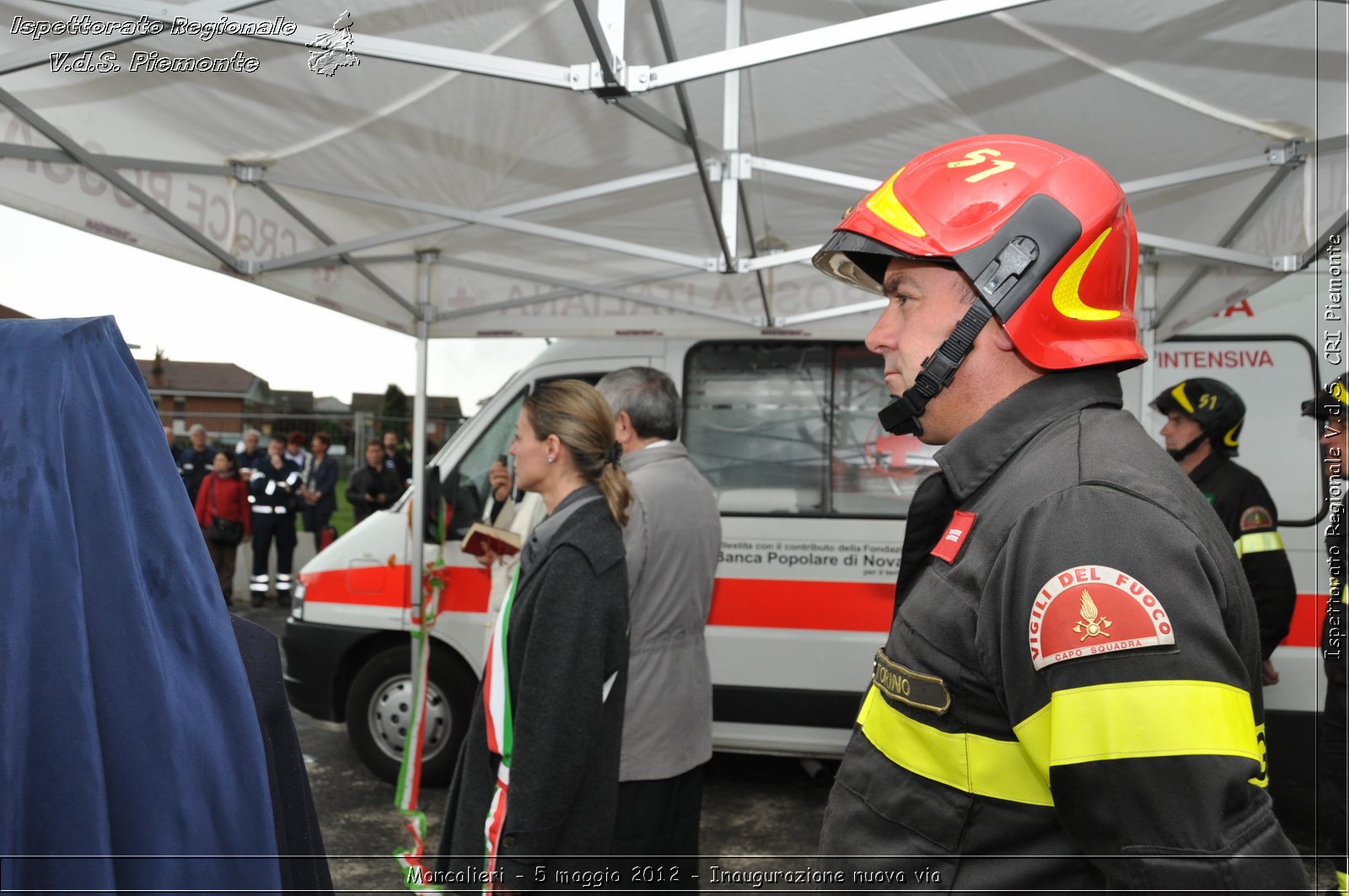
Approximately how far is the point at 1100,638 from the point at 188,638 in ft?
3.03

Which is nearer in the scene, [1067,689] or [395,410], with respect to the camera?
[1067,689]

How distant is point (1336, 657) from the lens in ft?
12.5

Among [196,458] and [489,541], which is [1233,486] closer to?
[489,541]

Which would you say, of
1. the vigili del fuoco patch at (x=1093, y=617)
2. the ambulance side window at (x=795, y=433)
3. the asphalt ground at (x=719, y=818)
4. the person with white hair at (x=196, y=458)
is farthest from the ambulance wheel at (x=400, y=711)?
the vigili del fuoco patch at (x=1093, y=617)

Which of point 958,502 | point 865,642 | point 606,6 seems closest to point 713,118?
point 606,6

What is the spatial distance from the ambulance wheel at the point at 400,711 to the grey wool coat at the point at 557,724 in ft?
10.2

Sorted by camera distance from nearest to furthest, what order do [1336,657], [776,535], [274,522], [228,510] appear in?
[1336,657]
[776,535]
[228,510]
[274,522]

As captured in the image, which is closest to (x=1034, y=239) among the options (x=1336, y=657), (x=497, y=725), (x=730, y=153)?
(x=497, y=725)

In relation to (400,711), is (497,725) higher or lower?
higher

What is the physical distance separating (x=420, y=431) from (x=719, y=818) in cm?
270

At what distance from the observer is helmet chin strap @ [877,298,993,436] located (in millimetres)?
1278

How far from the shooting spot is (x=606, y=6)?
2625 mm

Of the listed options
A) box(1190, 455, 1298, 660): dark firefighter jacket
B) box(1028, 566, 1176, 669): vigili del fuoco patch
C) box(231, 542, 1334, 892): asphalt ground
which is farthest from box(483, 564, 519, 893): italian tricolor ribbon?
box(1190, 455, 1298, 660): dark firefighter jacket

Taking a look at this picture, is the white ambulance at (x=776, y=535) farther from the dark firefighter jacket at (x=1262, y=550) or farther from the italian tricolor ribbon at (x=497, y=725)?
the italian tricolor ribbon at (x=497, y=725)
